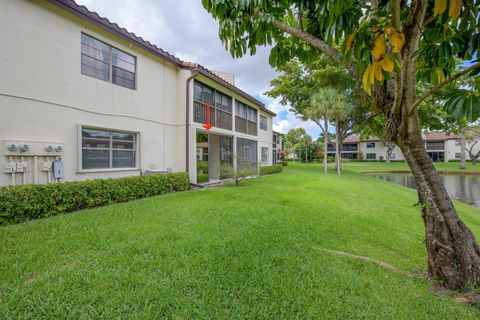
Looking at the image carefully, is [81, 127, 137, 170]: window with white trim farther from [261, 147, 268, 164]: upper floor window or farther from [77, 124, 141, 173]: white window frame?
[261, 147, 268, 164]: upper floor window

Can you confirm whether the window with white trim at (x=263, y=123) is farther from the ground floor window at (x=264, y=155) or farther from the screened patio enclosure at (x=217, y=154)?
the screened patio enclosure at (x=217, y=154)

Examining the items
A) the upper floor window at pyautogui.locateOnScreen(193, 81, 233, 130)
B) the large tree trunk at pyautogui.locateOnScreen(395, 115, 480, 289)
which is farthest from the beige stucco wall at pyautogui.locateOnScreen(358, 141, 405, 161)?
the large tree trunk at pyautogui.locateOnScreen(395, 115, 480, 289)

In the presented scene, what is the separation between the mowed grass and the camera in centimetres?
233

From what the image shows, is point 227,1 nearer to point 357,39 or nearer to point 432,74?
point 357,39

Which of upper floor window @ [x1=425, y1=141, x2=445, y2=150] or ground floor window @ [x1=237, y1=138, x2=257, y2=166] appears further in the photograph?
upper floor window @ [x1=425, y1=141, x2=445, y2=150]

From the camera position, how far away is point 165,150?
1036 cm

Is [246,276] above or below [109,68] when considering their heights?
below

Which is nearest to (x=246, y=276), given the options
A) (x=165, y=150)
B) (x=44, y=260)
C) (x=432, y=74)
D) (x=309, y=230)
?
(x=309, y=230)

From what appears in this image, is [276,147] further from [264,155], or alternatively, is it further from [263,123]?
[263,123]

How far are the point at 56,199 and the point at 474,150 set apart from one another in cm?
6689

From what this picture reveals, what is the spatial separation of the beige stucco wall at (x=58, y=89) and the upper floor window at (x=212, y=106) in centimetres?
239

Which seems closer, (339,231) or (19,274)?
(19,274)

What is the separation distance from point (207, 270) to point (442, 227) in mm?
3204

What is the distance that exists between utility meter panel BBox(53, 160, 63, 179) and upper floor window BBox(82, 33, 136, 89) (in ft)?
10.1
